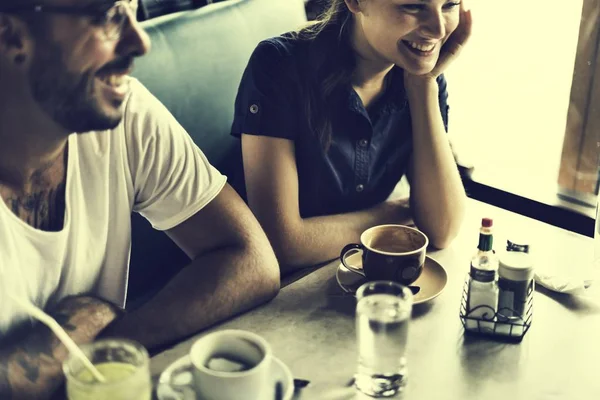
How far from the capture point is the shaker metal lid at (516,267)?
3.39ft

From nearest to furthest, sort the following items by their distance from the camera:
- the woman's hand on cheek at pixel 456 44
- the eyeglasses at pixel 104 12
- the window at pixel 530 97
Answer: the eyeglasses at pixel 104 12 → the woman's hand on cheek at pixel 456 44 → the window at pixel 530 97

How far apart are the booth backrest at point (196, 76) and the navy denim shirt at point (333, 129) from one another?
107 mm

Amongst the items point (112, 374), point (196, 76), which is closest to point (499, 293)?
point (112, 374)

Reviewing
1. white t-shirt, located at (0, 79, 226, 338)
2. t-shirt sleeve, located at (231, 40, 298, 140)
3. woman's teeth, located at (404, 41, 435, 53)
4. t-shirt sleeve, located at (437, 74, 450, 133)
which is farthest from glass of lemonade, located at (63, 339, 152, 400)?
t-shirt sleeve, located at (437, 74, 450, 133)

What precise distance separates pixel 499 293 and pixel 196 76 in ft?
2.78

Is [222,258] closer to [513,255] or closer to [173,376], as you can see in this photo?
[173,376]

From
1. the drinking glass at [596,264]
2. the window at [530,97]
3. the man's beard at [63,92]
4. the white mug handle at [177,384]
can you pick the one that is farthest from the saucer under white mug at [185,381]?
the window at [530,97]

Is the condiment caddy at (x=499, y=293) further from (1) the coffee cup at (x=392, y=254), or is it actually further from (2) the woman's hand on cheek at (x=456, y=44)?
(2) the woman's hand on cheek at (x=456, y=44)

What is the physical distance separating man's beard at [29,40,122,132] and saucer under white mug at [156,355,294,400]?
1.16ft

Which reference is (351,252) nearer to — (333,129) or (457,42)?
(333,129)

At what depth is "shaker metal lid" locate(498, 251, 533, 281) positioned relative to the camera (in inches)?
40.7

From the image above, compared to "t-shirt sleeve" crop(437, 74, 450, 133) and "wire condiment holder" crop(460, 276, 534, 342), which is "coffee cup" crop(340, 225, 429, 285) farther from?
"t-shirt sleeve" crop(437, 74, 450, 133)

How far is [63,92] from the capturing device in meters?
0.93

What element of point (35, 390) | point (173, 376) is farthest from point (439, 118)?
point (35, 390)
